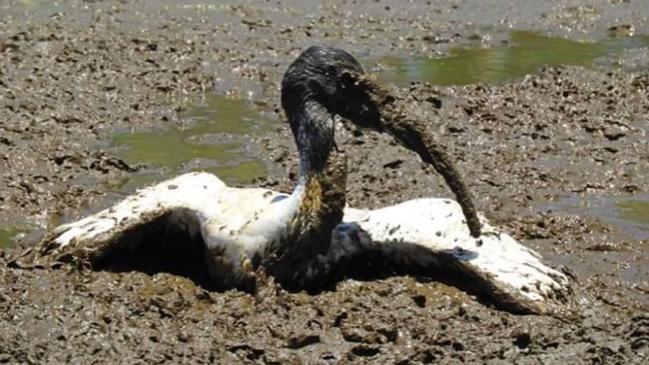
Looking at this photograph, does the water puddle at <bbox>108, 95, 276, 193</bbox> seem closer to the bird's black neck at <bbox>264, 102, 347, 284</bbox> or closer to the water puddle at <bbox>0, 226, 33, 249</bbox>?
the water puddle at <bbox>0, 226, 33, 249</bbox>

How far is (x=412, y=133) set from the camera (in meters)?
6.28

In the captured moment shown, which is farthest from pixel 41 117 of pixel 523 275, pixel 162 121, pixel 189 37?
pixel 523 275

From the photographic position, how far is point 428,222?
6.39m

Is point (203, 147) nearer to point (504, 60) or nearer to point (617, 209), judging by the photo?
point (617, 209)

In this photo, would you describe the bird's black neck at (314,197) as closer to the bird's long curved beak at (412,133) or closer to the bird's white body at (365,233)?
the bird's white body at (365,233)

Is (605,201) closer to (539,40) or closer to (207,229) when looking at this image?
(207,229)

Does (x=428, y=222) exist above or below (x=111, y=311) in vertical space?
above

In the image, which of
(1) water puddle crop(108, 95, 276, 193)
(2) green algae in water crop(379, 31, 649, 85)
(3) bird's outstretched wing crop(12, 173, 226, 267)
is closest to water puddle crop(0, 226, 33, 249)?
(3) bird's outstretched wing crop(12, 173, 226, 267)

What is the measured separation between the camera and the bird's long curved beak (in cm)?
620

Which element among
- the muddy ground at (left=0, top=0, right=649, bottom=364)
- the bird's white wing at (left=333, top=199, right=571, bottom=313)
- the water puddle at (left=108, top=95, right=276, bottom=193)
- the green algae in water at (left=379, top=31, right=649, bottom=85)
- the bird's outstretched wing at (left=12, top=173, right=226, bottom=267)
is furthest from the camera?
the green algae in water at (left=379, top=31, right=649, bottom=85)

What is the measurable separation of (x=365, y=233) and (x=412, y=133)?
521mm

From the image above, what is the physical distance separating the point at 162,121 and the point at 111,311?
4.03m

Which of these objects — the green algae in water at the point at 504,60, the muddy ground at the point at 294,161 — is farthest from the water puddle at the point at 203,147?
the green algae in water at the point at 504,60

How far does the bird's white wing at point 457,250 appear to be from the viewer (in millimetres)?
6004
